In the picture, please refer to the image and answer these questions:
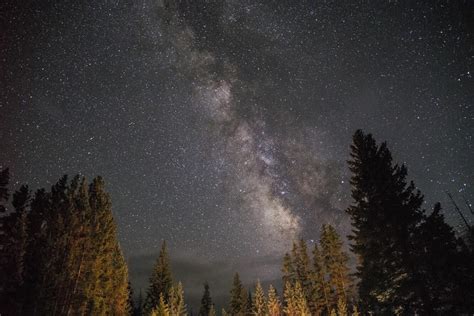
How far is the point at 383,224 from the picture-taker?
59.2 feet

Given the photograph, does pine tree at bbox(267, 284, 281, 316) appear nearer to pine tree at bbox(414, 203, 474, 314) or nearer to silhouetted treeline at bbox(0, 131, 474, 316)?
silhouetted treeline at bbox(0, 131, 474, 316)

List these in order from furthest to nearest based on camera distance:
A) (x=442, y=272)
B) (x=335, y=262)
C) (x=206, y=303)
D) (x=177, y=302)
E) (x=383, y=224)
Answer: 1. (x=206, y=303)
2. (x=335, y=262)
3. (x=177, y=302)
4. (x=383, y=224)
5. (x=442, y=272)

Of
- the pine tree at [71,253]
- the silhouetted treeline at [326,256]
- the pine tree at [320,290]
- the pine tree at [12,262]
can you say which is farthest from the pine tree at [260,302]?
the pine tree at [12,262]

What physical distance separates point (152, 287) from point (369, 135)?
155 ft

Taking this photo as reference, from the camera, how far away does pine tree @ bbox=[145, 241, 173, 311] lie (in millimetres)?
52547

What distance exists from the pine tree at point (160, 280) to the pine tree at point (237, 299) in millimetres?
13367

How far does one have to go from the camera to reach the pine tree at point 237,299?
5950 centimetres

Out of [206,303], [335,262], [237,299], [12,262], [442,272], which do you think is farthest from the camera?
[206,303]

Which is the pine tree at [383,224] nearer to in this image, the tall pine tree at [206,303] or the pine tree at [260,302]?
the pine tree at [260,302]

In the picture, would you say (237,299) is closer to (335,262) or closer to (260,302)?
(260,302)

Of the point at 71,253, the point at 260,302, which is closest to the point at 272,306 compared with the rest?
the point at 260,302

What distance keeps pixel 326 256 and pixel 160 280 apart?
1131 inches

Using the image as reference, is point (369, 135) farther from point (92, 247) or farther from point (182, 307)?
point (182, 307)

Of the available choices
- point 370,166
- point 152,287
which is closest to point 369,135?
point 370,166
